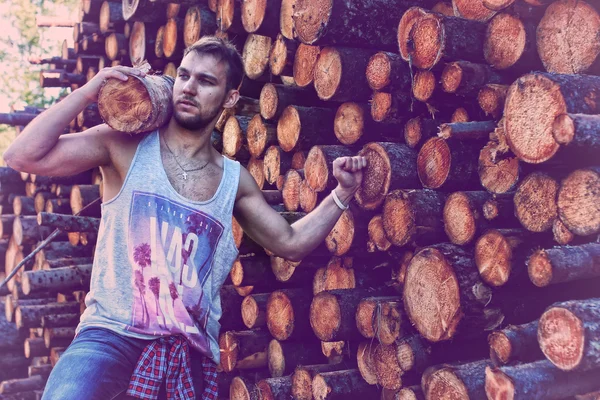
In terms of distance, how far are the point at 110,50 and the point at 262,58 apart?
2.54 meters

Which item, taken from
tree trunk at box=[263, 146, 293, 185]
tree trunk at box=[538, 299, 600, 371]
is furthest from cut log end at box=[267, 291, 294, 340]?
tree trunk at box=[538, 299, 600, 371]

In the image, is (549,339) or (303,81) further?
(303,81)

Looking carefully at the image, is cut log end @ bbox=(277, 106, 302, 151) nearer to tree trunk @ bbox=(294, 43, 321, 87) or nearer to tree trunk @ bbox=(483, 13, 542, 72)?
tree trunk @ bbox=(294, 43, 321, 87)

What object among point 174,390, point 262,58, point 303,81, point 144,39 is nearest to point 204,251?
point 174,390

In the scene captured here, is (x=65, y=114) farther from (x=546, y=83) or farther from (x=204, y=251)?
(x=546, y=83)

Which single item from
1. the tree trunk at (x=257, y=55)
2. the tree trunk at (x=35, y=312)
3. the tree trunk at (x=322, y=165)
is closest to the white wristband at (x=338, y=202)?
the tree trunk at (x=322, y=165)

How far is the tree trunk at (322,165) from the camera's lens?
3445mm

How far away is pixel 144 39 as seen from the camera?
5523 mm

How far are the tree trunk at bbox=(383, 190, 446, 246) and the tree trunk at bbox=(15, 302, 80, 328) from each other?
13.3ft

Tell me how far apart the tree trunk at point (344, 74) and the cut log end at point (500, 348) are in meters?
1.54

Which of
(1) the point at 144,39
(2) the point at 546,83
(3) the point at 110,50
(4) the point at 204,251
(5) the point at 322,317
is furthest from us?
(3) the point at 110,50

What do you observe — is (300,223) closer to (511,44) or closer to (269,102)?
(269,102)

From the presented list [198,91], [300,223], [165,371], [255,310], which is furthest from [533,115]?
[255,310]

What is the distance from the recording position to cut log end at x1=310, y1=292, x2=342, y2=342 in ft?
10.9
